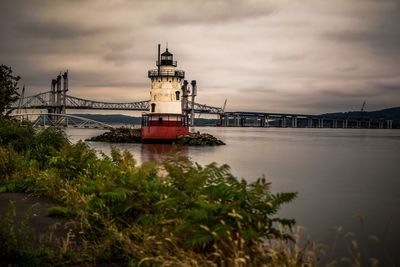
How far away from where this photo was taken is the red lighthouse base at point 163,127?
6028 centimetres

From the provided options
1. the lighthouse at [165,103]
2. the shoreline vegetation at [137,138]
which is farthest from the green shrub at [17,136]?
the shoreline vegetation at [137,138]

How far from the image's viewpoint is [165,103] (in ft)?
194

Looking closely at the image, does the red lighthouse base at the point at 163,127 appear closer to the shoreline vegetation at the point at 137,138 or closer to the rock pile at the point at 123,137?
the shoreline vegetation at the point at 137,138

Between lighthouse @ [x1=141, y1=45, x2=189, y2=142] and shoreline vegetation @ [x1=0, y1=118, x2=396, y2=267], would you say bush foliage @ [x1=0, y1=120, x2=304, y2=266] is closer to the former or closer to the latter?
shoreline vegetation @ [x1=0, y1=118, x2=396, y2=267]

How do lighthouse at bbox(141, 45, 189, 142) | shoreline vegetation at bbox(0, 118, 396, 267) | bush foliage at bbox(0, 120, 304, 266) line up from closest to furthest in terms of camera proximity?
shoreline vegetation at bbox(0, 118, 396, 267) < bush foliage at bbox(0, 120, 304, 266) < lighthouse at bbox(141, 45, 189, 142)

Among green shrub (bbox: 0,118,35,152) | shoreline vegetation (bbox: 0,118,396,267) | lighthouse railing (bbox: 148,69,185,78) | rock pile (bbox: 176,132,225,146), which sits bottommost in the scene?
rock pile (bbox: 176,132,225,146)

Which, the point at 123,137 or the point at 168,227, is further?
the point at 123,137

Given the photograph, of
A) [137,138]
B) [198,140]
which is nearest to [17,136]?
[198,140]

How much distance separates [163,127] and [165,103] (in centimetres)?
355

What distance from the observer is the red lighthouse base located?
2373 inches

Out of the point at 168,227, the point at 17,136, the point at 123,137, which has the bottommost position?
the point at 123,137

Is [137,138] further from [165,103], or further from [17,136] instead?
[17,136]

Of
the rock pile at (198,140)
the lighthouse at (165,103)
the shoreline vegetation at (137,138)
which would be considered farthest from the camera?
the shoreline vegetation at (137,138)

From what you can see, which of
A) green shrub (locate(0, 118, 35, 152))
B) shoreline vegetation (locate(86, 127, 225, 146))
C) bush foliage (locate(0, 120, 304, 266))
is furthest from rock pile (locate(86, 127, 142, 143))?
bush foliage (locate(0, 120, 304, 266))
